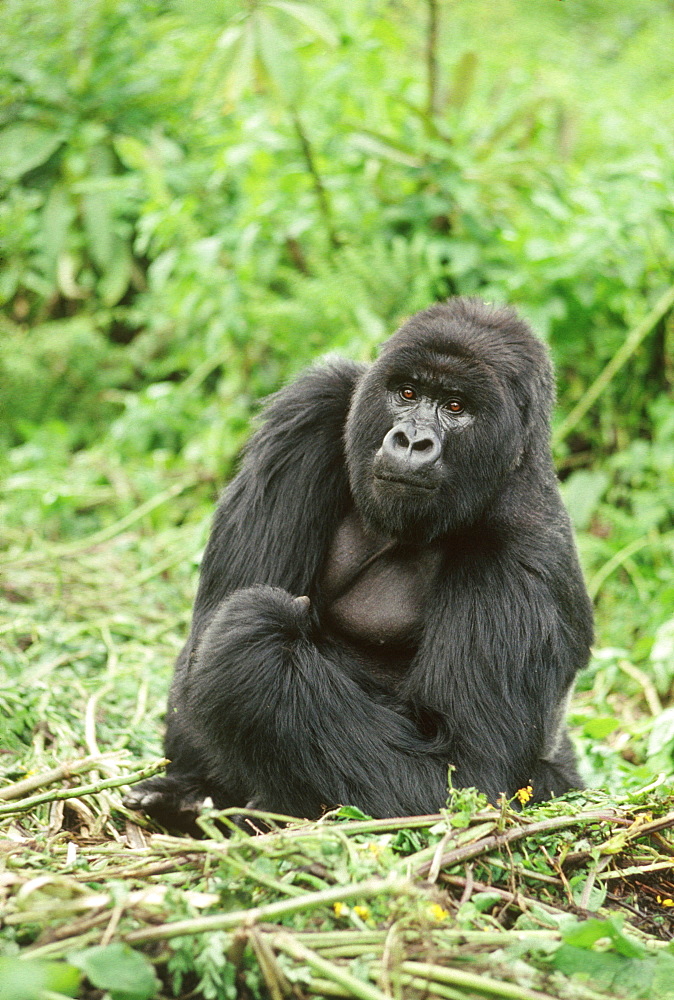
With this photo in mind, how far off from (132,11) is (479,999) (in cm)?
691

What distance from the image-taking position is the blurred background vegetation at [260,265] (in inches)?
193

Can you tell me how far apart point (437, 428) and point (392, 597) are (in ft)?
1.84

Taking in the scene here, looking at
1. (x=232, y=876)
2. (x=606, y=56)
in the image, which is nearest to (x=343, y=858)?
(x=232, y=876)

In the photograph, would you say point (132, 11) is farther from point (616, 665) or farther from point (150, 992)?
point (150, 992)

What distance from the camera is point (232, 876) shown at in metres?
1.95

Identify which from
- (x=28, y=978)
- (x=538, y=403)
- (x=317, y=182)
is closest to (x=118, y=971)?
(x=28, y=978)

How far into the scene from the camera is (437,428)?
2.81 meters

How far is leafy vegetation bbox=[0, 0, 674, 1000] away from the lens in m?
1.86

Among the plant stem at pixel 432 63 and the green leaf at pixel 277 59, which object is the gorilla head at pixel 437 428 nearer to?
the green leaf at pixel 277 59

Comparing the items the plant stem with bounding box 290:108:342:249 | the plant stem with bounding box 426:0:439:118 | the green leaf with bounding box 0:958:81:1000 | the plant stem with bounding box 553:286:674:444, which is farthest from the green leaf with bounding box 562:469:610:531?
the green leaf with bounding box 0:958:81:1000

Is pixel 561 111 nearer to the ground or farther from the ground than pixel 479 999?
farther from the ground

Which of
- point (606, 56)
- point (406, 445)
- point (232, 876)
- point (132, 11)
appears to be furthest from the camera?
point (606, 56)

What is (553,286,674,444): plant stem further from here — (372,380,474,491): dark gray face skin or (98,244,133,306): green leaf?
(98,244,133,306): green leaf

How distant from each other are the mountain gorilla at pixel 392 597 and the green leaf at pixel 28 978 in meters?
1.15
